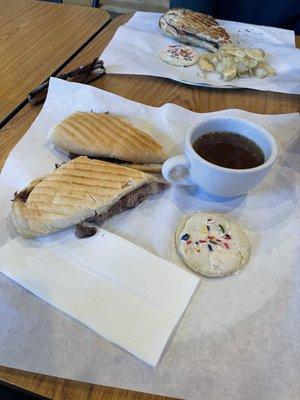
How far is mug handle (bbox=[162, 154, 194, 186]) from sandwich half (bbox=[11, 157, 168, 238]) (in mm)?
33

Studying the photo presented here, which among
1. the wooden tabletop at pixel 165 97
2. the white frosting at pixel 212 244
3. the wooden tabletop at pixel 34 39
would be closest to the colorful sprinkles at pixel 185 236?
the white frosting at pixel 212 244

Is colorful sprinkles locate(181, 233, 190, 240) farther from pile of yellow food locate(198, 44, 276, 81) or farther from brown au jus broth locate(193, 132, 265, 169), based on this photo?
pile of yellow food locate(198, 44, 276, 81)

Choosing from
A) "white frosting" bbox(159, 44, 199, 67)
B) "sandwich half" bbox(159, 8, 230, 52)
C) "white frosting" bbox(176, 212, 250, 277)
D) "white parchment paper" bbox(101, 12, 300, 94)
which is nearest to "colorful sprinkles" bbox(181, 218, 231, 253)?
"white frosting" bbox(176, 212, 250, 277)

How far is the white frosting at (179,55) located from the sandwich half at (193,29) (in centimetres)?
4

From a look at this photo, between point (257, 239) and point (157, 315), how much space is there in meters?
0.24

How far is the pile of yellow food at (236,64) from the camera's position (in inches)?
41.6

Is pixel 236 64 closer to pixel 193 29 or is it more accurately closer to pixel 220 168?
pixel 193 29

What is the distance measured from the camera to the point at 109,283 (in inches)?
22.3

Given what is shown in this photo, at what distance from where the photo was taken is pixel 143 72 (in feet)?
3.49

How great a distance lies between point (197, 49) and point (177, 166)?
2.27 ft

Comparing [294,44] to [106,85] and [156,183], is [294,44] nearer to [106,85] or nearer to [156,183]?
[106,85]

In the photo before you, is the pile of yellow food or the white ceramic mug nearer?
the white ceramic mug

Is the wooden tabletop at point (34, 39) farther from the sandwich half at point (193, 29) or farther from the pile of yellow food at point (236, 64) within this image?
the pile of yellow food at point (236, 64)

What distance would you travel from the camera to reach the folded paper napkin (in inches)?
20.4
